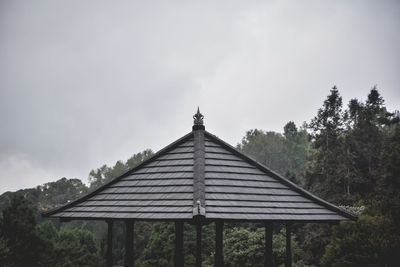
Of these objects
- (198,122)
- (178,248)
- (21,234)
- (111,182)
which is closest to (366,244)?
(178,248)

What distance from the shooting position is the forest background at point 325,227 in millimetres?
14258

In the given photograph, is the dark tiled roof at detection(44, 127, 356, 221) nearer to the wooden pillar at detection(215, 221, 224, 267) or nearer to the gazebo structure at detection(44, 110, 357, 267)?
the gazebo structure at detection(44, 110, 357, 267)

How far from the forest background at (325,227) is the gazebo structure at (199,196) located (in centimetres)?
127

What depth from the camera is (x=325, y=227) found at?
22.9m

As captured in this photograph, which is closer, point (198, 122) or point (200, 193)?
point (200, 193)

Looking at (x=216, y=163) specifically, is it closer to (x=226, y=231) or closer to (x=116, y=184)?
(x=116, y=184)

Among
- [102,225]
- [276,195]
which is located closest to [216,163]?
[276,195]

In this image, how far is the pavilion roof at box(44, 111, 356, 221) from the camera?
5.98m

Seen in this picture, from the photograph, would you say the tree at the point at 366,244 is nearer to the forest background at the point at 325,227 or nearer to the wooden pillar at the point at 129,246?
the forest background at the point at 325,227

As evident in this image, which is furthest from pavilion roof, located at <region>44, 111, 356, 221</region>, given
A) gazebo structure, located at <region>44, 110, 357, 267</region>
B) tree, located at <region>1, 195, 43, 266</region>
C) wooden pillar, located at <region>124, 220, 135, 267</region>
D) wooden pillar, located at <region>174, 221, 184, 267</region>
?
tree, located at <region>1, 195, 43, 266</region>

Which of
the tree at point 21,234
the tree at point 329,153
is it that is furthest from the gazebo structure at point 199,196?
the tree at point 329,153

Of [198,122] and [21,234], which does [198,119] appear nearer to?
[198,122]

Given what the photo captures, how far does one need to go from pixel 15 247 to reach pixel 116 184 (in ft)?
Result: 45.6

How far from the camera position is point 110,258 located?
8.33m
